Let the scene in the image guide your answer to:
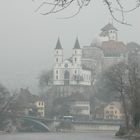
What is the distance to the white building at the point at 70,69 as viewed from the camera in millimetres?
124438

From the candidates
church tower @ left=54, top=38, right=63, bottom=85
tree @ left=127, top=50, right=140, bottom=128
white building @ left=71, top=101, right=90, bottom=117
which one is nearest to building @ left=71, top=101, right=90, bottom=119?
white building @ left=71, top=101, right=90, bottom=117

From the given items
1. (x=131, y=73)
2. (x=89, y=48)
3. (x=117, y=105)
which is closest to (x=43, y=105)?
(x=117, y=105)

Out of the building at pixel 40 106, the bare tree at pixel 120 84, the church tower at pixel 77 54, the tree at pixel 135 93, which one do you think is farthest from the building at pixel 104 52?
the tree at pixel 135 93

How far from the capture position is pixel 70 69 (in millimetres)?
126812

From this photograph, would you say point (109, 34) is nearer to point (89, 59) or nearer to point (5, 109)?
point (89, 59)

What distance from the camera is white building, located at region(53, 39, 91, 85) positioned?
12444cm

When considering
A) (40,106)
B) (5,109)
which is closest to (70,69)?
(40,106)

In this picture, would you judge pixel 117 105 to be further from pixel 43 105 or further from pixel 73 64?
pixel 73 64

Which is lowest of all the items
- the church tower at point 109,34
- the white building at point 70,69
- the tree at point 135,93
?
the tree at point 135,93

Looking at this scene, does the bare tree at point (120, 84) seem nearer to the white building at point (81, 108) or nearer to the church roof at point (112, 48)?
the white building at point (81, 108)

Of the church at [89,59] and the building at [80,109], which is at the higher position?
the church at [89,59]

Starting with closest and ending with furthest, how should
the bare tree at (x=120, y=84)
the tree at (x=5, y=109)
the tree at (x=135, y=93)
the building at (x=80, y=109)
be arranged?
the tree at (x=135, y=93)
the bare tree at (x=120, y=84)
the tree at (x=5, y=109)
the building at (x=80, y=109)

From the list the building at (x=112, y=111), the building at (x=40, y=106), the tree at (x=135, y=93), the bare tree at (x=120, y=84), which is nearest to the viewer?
the tree at (x=135, y=93)

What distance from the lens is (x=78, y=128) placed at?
278ft
